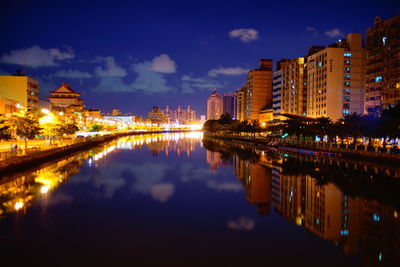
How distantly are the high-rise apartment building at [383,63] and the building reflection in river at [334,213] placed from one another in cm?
3386

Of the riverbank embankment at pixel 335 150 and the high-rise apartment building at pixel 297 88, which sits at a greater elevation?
the high-rise apartment building at pixel 297 88

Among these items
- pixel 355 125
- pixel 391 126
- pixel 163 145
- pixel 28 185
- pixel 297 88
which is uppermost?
pixel 297 88

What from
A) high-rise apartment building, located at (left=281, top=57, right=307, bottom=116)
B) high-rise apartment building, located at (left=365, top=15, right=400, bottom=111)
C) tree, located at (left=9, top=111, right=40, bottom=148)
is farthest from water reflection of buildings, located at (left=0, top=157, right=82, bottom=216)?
high-rise apartment building, located at (left=281, top=57, right=307, bottom=116)

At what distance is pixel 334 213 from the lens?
17672 millimetres

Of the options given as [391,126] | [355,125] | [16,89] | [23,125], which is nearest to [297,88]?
[355,125]

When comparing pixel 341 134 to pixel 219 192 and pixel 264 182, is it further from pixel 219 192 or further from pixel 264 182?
pixel 219 192

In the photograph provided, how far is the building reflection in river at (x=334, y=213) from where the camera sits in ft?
42.4

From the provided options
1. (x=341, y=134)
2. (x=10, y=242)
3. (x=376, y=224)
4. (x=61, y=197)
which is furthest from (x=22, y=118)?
(x=341, y=134)

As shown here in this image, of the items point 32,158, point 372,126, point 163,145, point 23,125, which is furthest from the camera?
point 163,145

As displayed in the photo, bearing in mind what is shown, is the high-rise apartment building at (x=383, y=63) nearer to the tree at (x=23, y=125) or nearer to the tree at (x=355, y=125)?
the tree at (x=355, y=125)

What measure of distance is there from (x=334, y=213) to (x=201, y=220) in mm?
6532

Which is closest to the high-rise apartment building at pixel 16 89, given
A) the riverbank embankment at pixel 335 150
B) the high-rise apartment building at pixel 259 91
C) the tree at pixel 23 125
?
the tree at pixel 23 125

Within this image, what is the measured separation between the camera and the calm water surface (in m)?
12.0

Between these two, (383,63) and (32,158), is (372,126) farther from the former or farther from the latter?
(32,158)
